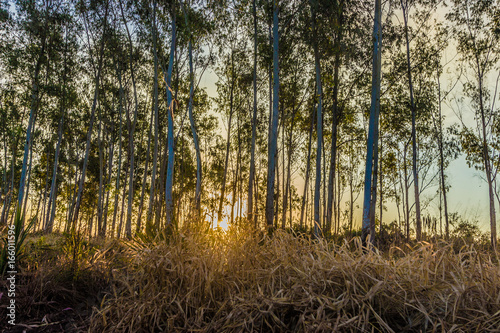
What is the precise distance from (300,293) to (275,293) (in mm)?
223

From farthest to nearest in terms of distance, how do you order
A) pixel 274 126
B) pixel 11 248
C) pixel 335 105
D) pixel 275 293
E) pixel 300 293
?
pixel 335 105, pixel 274 126, pixel 11 248, pixel 275 293, pixel 300 293

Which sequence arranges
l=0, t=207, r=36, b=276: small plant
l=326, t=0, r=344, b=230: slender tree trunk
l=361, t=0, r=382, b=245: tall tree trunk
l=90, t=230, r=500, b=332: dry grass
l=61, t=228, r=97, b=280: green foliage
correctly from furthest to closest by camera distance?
l=326, t=0, r=344, b=230: slender tree trunk < l=361, t=0, r=382, b=245: tall tree trunk < l=61, t=228, r=97, b=280: green foliage < l=0, t=207, r=36, b=276: small plant < l=90, t=230, r=500, b=332: dry grass

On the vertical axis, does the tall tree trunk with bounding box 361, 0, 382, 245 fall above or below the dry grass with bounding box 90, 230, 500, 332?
above

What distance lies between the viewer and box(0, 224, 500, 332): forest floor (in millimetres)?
1856

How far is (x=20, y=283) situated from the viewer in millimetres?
3314

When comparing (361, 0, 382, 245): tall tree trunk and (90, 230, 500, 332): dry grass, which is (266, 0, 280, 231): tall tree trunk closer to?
(361, 0, 382, 245): tall tree trunk

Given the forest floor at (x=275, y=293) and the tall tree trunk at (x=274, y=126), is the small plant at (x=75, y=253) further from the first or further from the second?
the tall tree trunk at (x=274, y=126)

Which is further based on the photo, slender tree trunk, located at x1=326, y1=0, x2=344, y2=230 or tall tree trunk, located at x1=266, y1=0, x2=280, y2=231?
slender tree trunk, located at x1=326, y1=0, x2=344, y2=230

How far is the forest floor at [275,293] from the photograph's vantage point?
73.1 inches

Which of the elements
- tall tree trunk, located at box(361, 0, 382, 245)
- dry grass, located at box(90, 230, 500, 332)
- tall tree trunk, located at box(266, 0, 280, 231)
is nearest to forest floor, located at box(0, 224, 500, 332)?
dry grass, located at box(90, 230, 500, 332)

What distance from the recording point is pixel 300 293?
7.04 ft

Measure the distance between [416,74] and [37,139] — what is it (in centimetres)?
2590

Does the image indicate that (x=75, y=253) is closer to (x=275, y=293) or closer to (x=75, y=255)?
(x=75, y=255)

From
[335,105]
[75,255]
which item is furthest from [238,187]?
[75,255]
